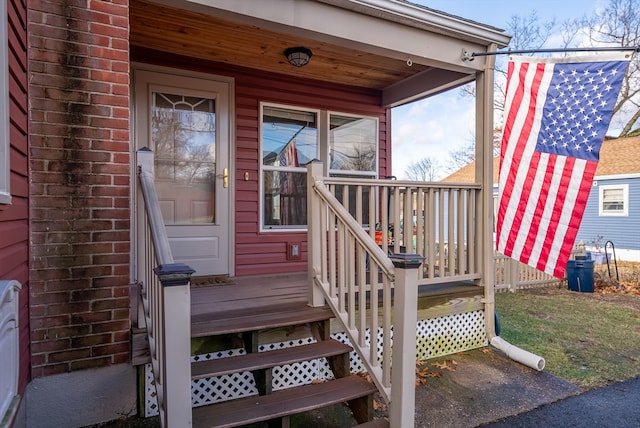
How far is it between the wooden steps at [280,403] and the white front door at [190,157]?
212cm

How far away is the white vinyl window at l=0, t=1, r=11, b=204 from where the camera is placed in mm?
1625

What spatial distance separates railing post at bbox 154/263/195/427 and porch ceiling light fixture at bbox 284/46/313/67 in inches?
110

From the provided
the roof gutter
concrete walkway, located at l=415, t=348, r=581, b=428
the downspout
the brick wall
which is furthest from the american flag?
the brick wall

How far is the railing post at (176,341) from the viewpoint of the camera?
1683 mm

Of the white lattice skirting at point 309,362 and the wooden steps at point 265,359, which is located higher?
the wooden steps at point 265,359

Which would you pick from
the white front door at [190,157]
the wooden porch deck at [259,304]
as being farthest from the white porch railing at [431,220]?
the white front door at [190,157]

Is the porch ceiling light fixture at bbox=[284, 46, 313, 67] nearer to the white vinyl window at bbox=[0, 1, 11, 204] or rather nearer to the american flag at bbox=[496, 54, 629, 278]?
the american flag at bbox=[496, 54, 629, 278]

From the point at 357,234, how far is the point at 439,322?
166 cm

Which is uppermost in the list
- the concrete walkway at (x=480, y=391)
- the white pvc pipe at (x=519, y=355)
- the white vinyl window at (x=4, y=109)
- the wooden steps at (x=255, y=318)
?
the white vinyl window at (x=4, y=109)

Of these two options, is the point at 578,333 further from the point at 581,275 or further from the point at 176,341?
the point at 176,341

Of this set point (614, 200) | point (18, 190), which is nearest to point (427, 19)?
point (18, 190)

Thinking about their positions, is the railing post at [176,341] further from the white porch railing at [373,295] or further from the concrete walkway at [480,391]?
the concrete walkway at [480,391]

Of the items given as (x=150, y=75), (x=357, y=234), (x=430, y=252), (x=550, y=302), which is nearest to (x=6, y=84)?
(x=357, y=234)

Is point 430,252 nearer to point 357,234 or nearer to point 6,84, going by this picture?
point 357,234
